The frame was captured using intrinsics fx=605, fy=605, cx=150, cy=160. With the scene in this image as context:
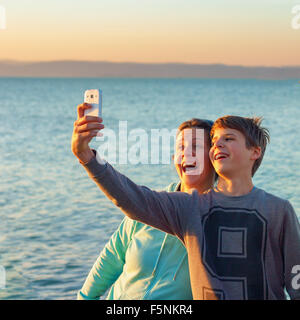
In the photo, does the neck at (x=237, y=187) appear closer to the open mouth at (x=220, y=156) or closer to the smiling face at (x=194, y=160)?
the open mouth at (x=220, y=156)

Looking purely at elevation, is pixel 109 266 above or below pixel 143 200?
below

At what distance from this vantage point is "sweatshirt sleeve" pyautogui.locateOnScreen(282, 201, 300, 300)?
249 centimetres

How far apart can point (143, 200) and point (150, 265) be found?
0.45m

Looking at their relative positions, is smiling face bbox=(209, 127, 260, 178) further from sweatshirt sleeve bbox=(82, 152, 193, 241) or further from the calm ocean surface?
the calm ocean surface

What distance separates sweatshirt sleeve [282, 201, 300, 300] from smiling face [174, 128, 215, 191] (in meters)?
0.56

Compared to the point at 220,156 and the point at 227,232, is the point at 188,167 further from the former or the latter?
the point at 227,232

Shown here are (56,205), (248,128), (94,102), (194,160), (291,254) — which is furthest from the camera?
(56,205)

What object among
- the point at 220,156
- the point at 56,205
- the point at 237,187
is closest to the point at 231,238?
the point at 237,187

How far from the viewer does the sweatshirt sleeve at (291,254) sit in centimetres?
249

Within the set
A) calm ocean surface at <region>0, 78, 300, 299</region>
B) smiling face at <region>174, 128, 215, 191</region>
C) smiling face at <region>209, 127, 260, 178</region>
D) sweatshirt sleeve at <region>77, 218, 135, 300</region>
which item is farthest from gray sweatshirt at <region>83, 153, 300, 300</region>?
calm ocean surface at <region>0, 78, 300, 299</region>

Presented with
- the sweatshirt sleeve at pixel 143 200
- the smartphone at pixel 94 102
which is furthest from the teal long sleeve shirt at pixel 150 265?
the smartphone at pixel 94 102

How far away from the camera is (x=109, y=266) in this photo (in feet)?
10.3
